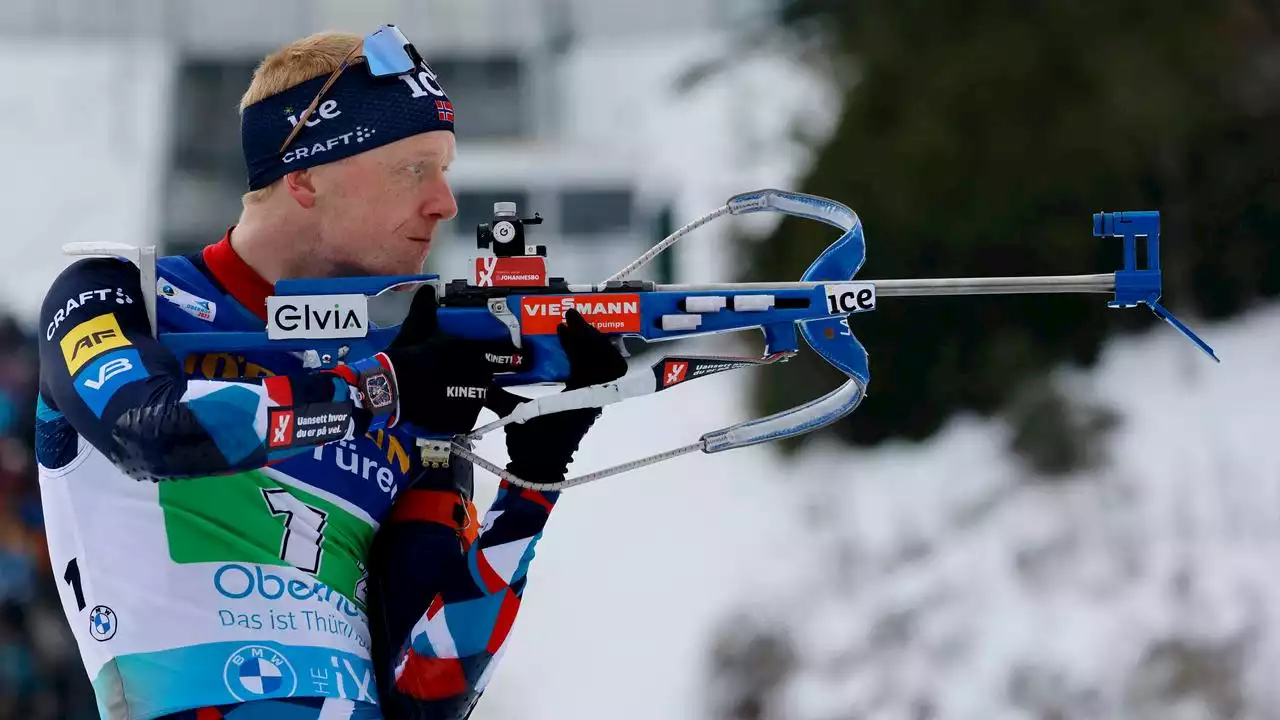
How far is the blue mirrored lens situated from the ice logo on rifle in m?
0.88

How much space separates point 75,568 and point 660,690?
15.7 ft

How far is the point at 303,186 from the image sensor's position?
236cm

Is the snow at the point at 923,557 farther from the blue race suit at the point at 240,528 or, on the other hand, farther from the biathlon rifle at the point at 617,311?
the blue race suit at the point at 240,528

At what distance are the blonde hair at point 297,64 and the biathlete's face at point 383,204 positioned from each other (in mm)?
126

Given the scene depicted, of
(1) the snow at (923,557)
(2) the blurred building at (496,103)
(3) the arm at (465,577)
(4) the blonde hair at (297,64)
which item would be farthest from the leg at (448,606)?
(2) the blurred building at (496,103)

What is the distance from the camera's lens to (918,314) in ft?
24.8

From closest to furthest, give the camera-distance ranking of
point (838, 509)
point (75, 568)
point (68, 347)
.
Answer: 1. point (68, 347)
2. point (75, 568)
3. point (838, 509)

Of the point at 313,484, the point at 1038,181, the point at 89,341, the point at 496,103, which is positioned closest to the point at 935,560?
the point at 1038,181

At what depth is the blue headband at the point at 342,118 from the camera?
91.5 inches

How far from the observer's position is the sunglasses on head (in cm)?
235

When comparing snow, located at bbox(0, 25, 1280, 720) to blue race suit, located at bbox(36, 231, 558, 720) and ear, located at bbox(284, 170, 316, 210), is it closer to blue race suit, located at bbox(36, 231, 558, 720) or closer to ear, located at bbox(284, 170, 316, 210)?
blue race suit, located at bbox(36, 231, 558, 720)

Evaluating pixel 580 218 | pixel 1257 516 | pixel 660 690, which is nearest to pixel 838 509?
pixel 660 690

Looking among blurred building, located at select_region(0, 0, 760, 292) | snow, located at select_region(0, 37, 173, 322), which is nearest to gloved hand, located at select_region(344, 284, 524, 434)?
blurred building, located at select_region(0, 0, 760, 292)

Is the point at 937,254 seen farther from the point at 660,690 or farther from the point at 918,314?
the point at 660,690
